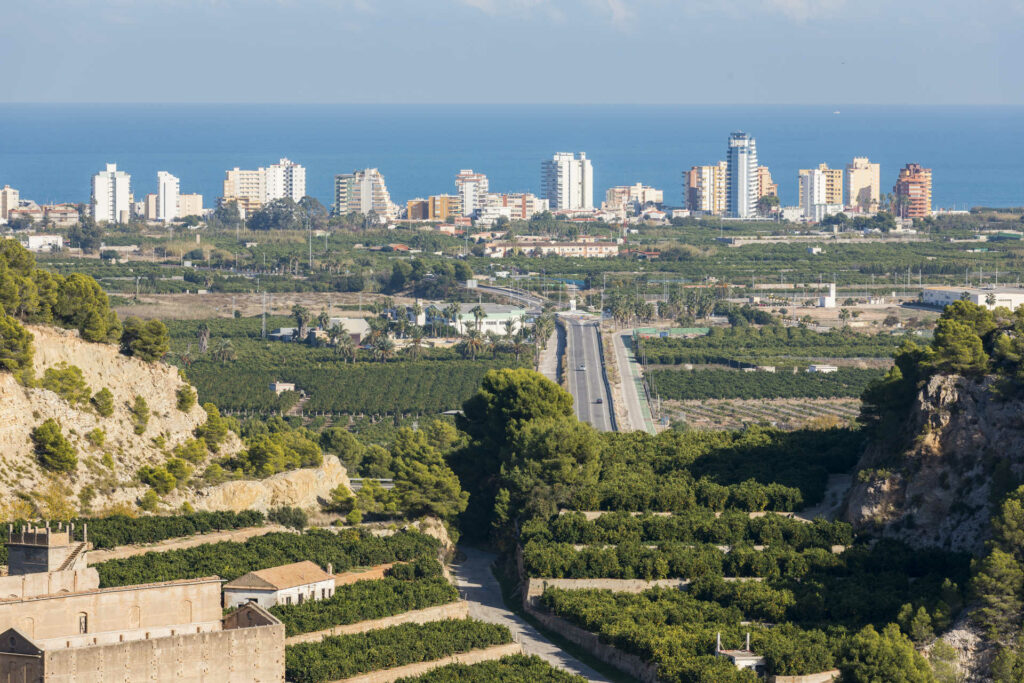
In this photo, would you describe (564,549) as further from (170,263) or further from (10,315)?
(170,263)

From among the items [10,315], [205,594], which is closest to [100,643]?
[205,594]

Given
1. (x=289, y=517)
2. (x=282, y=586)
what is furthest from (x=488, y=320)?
(x=282, y=586)

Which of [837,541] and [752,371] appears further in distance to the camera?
[752,371]

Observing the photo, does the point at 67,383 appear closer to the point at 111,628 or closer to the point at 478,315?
the point at 111,628

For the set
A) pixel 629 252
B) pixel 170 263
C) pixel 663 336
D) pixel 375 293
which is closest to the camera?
pixel 663 336

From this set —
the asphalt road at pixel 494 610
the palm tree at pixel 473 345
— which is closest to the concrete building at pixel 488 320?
the palm tree at pixel 473 345

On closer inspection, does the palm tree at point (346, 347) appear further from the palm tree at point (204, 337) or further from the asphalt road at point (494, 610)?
the asphalt road at point (494, 610)
